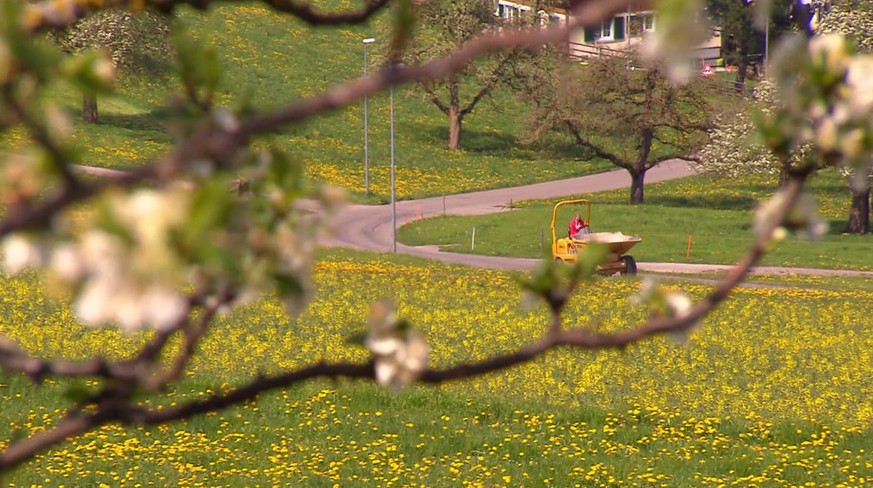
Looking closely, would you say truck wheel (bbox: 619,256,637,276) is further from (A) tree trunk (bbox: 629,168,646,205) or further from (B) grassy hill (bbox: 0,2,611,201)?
(B) grassy hill (bbox: 0,2,611,201)

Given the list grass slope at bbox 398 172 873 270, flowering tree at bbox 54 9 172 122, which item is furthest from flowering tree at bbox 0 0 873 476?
flowering tree at bbox 54 9 172 122

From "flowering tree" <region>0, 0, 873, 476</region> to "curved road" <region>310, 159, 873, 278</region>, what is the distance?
21.3 metres

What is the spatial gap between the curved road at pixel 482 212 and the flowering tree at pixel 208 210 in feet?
69.9

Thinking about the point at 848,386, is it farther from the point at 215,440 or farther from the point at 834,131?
the point at 834,131

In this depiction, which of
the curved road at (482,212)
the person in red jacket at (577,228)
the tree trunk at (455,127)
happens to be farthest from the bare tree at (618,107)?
the person in red jacket at (577,228)

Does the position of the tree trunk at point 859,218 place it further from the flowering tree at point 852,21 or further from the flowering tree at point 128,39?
the flowering tree at point 128,39

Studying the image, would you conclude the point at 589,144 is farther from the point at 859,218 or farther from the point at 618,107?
the point at 859,218

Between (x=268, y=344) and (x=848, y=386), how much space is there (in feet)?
25.2

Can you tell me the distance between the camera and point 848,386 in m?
13.9

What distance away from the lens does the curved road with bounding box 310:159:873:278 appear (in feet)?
101

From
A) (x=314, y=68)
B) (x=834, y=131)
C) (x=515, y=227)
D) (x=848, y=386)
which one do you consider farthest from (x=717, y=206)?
(x=834, y=131)

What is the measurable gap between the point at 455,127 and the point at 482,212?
15.3 metres

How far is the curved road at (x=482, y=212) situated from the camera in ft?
101

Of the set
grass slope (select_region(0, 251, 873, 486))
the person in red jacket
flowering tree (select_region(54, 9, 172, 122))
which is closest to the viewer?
grass slope (select_region(0, 251, 873, 486))
